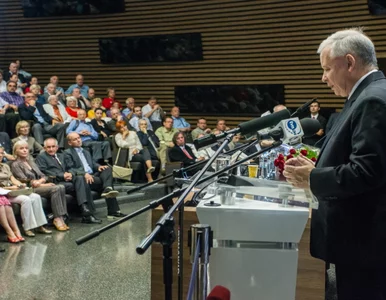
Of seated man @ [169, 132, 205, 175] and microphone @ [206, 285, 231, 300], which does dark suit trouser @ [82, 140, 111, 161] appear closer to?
seated man @ [169, 132, 205, 175]

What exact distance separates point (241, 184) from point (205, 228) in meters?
0.67

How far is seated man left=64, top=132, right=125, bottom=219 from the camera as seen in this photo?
24.7 ft

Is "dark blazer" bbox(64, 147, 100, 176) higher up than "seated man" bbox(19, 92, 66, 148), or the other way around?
"seated man" bbox(19, 92, 66, 148)

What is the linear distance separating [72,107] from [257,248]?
28.3 ft

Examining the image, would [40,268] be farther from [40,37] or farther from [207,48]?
[40,37]

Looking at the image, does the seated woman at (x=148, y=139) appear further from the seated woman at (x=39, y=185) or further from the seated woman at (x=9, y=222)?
the seated woman at (x=9, y=222)

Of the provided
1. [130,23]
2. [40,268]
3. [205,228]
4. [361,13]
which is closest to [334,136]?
[205,228]

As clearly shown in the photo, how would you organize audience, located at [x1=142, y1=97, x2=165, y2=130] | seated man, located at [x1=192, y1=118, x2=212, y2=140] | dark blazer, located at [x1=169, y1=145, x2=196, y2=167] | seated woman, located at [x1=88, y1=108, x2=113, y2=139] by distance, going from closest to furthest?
dark blazer, located at [x1=169, y1=145, x2=196, y2=167] → seated woman, located at [x1=88, y1=108, x2=113, y2=139] → seated man, located at [x1=192, y1=118, x2=212, y2=140] → audience, located at [x1=142, y1=97, x2=165, y2=130]

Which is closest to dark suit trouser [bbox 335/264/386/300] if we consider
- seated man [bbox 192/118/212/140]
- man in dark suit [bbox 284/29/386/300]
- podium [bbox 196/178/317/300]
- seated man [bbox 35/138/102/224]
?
man in dark suit [bbox 284/29/386/300]

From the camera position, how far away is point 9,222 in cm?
617

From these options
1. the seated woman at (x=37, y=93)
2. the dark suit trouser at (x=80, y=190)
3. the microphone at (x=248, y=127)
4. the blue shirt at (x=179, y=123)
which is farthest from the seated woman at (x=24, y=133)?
the microphone at (x=248, y=127)

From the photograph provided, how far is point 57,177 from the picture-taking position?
7332 millimetres

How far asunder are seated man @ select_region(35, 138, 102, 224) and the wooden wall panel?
5.30 meters

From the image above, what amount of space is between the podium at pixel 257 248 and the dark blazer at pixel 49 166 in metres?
5.47
